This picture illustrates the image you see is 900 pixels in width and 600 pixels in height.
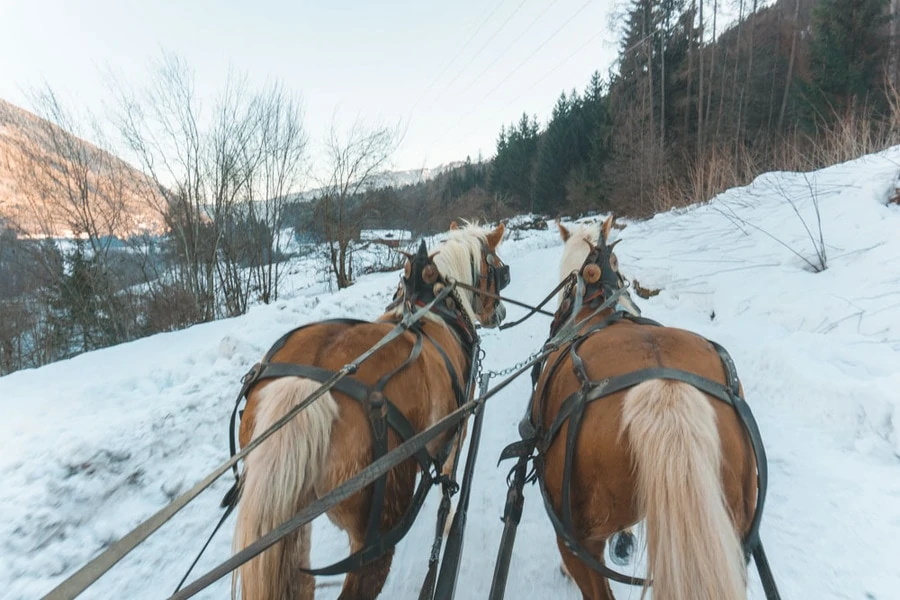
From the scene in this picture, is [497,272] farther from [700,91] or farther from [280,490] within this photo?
[700,91]

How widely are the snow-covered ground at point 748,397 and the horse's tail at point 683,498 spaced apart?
1.30 meters

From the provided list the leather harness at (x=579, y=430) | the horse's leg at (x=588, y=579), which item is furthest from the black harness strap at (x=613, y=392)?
the horse's leg at (x=588, y=579)

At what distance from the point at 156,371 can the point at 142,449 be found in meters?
2.17

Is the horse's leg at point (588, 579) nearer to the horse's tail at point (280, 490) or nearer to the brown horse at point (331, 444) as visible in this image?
the brown horse at point (331, 444)

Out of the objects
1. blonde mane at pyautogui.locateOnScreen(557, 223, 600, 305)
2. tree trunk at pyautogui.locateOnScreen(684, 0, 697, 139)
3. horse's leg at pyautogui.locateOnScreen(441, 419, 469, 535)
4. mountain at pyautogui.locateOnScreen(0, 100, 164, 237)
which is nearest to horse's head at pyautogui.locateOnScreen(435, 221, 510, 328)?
blonde mane at pyautogui.locateOnScreen(557, 223, 600, 305)

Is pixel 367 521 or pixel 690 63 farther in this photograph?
pixel 690 63

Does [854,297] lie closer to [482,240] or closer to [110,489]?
[482,240]

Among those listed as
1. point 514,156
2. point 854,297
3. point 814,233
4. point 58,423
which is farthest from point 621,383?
point 514,156

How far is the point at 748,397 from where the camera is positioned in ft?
12.1

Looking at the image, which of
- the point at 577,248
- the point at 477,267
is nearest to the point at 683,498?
the point at 577,248

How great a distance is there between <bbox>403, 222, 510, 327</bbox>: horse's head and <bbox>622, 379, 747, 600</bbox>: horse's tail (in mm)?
1659

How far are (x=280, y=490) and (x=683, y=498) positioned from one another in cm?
129

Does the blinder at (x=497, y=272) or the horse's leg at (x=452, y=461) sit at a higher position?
the blinder at (x=497, y=272)

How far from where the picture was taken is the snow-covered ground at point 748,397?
7.44ft
